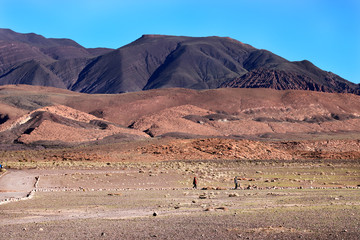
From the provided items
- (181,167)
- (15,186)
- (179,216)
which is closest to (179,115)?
(181,167)

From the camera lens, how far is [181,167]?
5306 centimetres

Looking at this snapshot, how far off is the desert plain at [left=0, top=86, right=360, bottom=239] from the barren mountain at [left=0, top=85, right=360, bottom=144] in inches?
16.8

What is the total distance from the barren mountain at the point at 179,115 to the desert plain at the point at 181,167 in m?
0.43

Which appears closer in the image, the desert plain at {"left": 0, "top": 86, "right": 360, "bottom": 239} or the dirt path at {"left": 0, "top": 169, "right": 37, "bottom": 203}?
the desert plain at {"left": 0, "top": 86, "right": 360, "bottom": 239}

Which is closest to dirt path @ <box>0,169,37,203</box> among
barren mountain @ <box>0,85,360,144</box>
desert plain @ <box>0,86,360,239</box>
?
desert plain @ <box>0,86,360,239</box>

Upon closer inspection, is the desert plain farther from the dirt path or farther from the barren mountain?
the barren mountain

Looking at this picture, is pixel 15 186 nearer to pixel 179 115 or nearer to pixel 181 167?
pixel 181 167

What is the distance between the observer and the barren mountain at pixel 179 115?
99406 millimetres

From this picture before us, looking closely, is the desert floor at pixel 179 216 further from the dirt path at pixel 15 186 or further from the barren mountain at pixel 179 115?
the barren mountain at pixel 179 115

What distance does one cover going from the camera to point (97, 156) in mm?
70188

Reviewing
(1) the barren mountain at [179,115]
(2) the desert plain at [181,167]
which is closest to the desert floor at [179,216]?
(2) the desert plain at [181,167]

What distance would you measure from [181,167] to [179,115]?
78.8 meters

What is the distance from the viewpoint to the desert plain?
53.5 feet

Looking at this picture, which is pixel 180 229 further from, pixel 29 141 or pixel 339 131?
pixel 339 131
